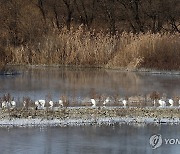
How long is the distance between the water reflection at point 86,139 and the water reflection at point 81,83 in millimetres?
6737

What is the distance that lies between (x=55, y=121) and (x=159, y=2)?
37.7 meters

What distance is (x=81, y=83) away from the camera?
89.1 ft

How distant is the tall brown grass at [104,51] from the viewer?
119ft

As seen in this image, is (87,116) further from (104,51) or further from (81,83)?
(104,51)

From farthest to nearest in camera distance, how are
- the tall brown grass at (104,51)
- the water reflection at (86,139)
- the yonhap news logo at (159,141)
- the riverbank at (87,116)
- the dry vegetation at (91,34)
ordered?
the dry vegetation at (91,34) → the tall brown grass at (104,51) → the riverbank at (87,116) → the yonhap news logo at (159,141) → the water reflection at (86,139)

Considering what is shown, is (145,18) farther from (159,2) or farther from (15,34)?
(15,34)

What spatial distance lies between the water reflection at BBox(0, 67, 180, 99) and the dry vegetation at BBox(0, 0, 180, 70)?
7.18 ft

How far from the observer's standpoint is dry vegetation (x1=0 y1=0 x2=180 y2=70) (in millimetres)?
36375

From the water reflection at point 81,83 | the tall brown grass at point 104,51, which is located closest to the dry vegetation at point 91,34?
the tall brown grass at point 104,51

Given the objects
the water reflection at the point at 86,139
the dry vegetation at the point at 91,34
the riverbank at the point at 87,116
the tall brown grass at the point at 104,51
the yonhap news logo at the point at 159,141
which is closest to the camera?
the water reflection at the point at 86,139

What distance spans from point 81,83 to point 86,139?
14.1 meters

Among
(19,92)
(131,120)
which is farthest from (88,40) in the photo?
(131,120)

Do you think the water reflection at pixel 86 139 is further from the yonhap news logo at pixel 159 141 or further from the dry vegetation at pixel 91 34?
the dry vegetation at pixel 91 34

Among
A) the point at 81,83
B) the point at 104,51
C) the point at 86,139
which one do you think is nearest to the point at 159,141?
the point at 86,139
